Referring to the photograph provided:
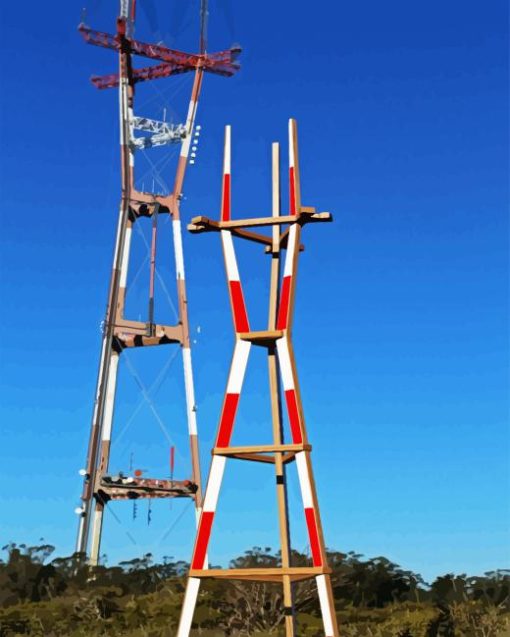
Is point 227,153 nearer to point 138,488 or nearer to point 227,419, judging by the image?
point 227,419

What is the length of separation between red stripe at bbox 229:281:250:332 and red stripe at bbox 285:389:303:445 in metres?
1.30

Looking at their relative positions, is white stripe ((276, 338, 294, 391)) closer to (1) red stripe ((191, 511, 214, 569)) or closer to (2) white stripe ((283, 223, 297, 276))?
(2) white stripe ((283, 223, 297, 276))

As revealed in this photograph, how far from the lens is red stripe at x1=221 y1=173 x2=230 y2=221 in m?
17.0

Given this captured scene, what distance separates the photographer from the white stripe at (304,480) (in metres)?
15.4

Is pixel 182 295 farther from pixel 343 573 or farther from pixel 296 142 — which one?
pixel 296 142

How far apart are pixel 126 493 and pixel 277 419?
2303cm

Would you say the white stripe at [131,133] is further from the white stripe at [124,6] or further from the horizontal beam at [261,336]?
the horizontal beam at [261,336]

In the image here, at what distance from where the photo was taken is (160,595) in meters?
33.7

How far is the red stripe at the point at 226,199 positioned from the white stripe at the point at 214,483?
13.0ft

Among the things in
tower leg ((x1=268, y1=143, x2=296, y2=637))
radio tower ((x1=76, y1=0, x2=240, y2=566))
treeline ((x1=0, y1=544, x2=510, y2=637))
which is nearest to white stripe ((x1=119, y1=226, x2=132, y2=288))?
radio tower ((x1=76, y1=0, x2=240, y2=566))

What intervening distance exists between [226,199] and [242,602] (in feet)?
56.7

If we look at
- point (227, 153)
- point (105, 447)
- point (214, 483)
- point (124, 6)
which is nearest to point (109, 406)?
point (105, 447)

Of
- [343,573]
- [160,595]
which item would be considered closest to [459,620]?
[343,573]

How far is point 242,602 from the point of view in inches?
1215
